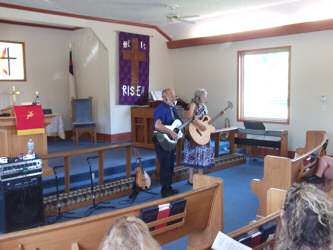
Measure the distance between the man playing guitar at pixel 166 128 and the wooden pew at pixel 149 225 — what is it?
1563mm

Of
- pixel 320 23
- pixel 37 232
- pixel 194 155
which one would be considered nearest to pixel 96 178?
pixel 194 155

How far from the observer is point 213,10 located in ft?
23.7

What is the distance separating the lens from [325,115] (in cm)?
665

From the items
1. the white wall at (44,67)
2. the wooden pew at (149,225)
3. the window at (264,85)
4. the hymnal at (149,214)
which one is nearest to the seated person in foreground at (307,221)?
the wooden pew at (149,225)

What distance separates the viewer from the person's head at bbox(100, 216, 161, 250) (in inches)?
48.9

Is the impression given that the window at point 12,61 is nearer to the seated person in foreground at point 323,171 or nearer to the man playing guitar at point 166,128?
the man playing guitar at point 166,128

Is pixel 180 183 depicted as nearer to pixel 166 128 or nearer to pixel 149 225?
pixel 166 128

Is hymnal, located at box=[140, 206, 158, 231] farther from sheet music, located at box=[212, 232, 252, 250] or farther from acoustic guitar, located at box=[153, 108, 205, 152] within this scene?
acoustic guitar, located at box=[153, 108, 205, 152]

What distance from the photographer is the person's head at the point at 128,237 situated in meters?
1.24

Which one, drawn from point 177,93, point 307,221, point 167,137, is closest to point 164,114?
point 167,137

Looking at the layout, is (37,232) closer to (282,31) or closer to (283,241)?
(283,241)

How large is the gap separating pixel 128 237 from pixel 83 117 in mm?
7035

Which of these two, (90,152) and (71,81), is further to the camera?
(71,81)

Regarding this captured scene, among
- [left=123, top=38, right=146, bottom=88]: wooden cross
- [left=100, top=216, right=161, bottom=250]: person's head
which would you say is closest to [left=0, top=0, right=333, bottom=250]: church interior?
[left=123, top=38, right=146, bottom=88]: wooden cross
